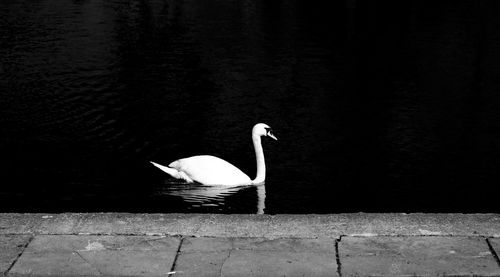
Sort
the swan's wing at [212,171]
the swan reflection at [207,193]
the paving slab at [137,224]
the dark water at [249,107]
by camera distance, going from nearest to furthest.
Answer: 1. the paving slab at [137,224]
2. the swan reflection at [207,193]
3. the dark water at [249,107]
4. the swan's wing at [212,171]

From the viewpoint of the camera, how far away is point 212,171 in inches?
492

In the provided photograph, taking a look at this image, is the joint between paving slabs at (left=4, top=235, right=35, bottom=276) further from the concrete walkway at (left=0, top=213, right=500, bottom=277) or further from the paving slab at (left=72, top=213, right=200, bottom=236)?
the paving slab at (left=72, top=213, right=200, bottom=236)

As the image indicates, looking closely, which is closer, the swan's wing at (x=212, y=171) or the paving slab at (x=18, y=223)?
the paving slab at (x=18, y=223)

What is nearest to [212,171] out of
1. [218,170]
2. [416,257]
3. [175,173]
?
[218,170]

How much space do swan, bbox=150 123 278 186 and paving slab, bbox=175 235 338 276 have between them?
6196 mm

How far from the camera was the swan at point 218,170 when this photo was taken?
12.5 metres

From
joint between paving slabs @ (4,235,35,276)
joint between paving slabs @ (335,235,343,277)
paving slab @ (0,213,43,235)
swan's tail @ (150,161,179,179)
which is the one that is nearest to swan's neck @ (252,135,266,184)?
swan's tail @ (150,161,179,179)

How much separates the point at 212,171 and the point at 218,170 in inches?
3.7

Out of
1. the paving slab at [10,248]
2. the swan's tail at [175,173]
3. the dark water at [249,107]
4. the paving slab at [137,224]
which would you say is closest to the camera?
the paving slab at [10,248]

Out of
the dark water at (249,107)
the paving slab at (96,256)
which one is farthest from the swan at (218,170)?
the paving slab at (96,256)

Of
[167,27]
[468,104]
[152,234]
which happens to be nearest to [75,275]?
[152,234]

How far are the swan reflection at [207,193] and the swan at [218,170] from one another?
0.27 feet

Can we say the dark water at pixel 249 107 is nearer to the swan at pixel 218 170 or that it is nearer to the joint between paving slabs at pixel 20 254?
the swan at pixel 218 170

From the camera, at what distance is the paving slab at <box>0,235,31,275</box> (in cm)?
587
